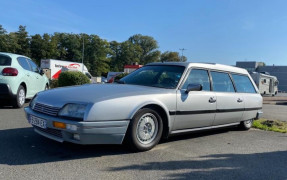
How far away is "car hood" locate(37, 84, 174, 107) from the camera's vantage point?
3895 mm

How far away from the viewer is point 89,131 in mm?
3719

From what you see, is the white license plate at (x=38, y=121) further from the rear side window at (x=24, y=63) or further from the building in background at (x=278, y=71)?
the building in background at (x=278, y=71)

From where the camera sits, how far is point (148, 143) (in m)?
4.41

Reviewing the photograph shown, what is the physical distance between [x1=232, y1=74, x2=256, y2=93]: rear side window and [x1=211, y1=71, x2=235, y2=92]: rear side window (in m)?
0.27

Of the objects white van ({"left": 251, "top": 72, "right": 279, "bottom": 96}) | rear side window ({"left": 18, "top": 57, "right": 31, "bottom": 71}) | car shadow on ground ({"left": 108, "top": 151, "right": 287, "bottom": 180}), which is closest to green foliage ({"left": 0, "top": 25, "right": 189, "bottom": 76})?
white van ({"left": 251, "top": 72, "right": 279, "bottom": 96})

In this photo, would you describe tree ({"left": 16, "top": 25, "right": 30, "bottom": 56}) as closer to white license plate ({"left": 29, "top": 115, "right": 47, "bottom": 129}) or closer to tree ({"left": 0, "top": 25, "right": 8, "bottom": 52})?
tree ({"left": 0, "top": 25, "right": 8, "bottom": 52})

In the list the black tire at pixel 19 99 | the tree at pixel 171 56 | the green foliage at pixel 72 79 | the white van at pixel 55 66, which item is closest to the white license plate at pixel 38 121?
the black tire at pixel 19 99

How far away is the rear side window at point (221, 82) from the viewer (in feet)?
18.4

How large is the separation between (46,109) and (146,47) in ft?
349

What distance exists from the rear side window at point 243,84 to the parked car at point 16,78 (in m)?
5.74

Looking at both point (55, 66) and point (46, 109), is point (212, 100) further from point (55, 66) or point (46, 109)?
point (55, 66)

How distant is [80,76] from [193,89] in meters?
10.3

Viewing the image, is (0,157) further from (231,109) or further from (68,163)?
(231,109)

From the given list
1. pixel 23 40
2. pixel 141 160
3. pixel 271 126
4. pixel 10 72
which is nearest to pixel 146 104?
pixel 141 160
